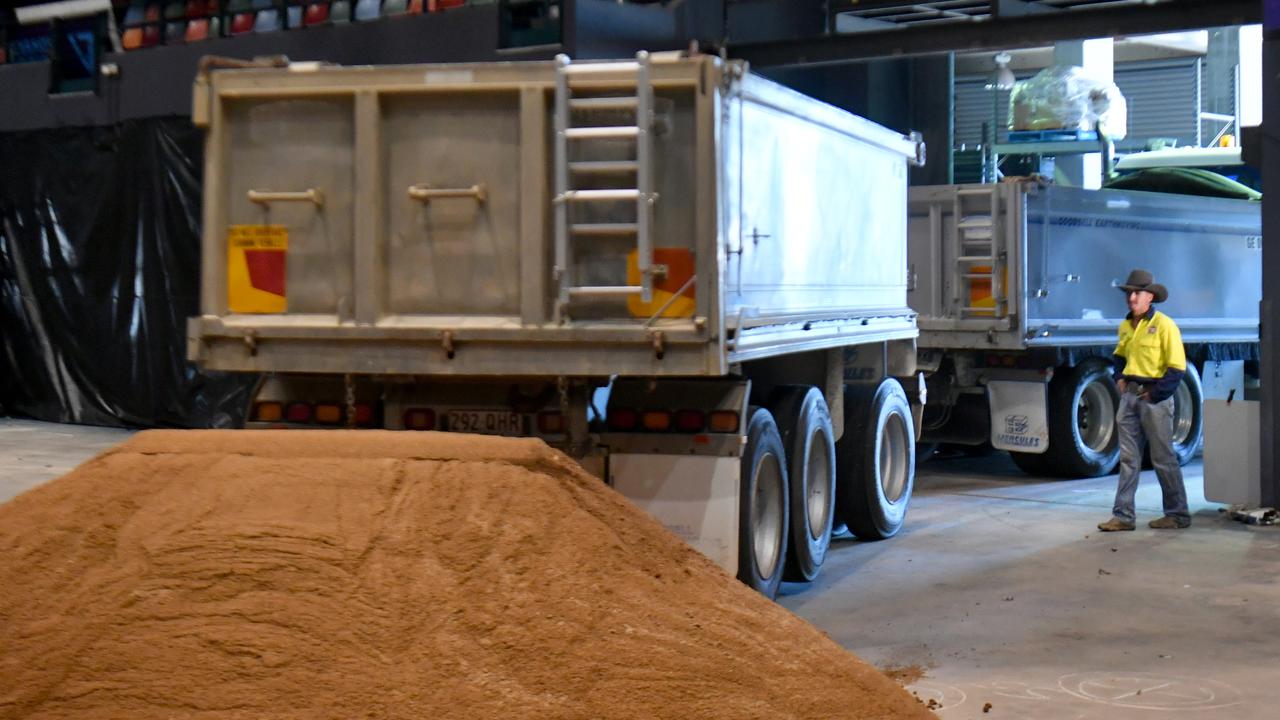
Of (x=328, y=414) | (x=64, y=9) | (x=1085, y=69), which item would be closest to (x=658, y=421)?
(x=328, y=414)

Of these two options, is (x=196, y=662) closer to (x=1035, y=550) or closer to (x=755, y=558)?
(x=755, y=558)

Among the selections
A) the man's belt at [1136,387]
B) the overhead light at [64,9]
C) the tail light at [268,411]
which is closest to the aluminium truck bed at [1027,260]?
the man's belt at [1136,387]

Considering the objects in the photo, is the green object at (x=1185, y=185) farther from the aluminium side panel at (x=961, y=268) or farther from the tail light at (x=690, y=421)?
the tail light at (x=690, y=421)

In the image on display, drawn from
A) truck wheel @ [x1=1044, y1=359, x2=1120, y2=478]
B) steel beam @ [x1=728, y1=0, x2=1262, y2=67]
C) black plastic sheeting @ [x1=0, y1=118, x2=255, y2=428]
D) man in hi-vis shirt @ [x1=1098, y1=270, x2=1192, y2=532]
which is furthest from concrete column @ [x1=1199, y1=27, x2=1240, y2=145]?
black plastic sheeting @ [x1=0, y1=118, x2=255, y2=428]

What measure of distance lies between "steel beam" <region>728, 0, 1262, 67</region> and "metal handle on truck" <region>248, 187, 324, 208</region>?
8.26m

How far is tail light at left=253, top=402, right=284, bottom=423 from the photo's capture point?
8.90 metres

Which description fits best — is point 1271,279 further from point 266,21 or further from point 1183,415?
point 266,21

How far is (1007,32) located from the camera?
14.8 metres

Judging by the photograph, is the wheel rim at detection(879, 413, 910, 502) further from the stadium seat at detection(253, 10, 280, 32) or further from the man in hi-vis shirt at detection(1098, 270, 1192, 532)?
the stadium seat at detection(253, 10, 280, 32)

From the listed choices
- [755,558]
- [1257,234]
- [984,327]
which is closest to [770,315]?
[755,558]

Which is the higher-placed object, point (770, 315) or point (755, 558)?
point (770, 315)

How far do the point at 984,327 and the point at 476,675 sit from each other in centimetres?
1057

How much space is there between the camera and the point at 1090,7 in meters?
14.4

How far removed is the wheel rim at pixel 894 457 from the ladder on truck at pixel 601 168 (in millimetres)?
5057
